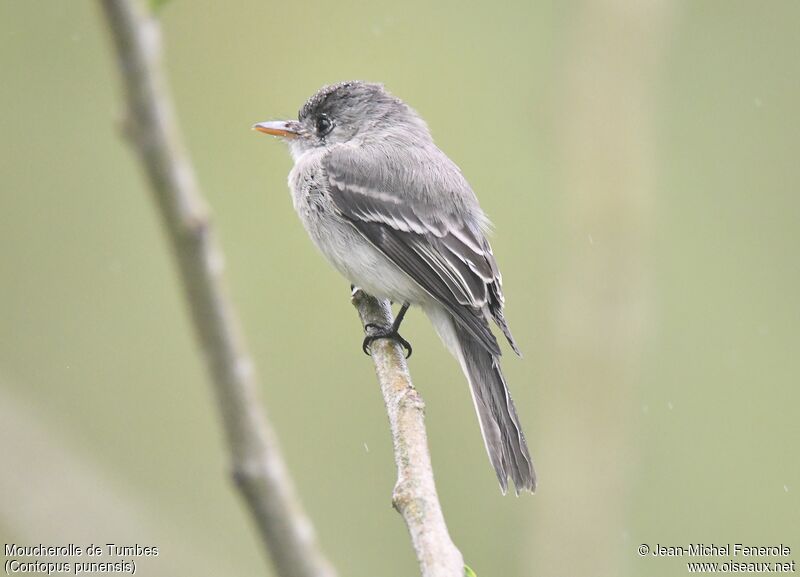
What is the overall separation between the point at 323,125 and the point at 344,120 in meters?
0.12

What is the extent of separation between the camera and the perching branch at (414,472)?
1.83 meters

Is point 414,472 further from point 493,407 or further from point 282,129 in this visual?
point 282,129

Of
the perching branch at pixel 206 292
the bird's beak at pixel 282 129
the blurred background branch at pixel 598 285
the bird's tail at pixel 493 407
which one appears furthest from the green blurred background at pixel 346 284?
the perching branch at pixel 206 292

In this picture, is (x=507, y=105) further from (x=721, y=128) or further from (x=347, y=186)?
(x=347, y=186)

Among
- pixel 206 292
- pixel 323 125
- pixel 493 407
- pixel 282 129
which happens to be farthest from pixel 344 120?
pixel 206 292

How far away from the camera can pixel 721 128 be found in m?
7.25

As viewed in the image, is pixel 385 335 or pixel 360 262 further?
pixel 360 262

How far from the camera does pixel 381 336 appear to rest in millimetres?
4113

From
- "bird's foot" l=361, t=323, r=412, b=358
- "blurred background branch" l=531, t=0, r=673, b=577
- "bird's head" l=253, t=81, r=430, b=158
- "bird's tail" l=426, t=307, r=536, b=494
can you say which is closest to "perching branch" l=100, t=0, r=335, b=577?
"blurred background branch" l=531, t=0, r=673, b=577

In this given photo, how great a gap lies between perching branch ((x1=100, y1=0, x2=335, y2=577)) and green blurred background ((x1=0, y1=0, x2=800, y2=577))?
3141mm

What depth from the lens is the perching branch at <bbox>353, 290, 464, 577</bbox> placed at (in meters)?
1.83

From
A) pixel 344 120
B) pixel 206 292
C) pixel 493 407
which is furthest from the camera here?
pixel 344 120

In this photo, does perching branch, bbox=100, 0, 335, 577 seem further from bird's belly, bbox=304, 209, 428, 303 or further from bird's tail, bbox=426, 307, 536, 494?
bird's belly, bbox=304, 209, 428, 303

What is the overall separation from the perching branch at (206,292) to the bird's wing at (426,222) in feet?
10.3
